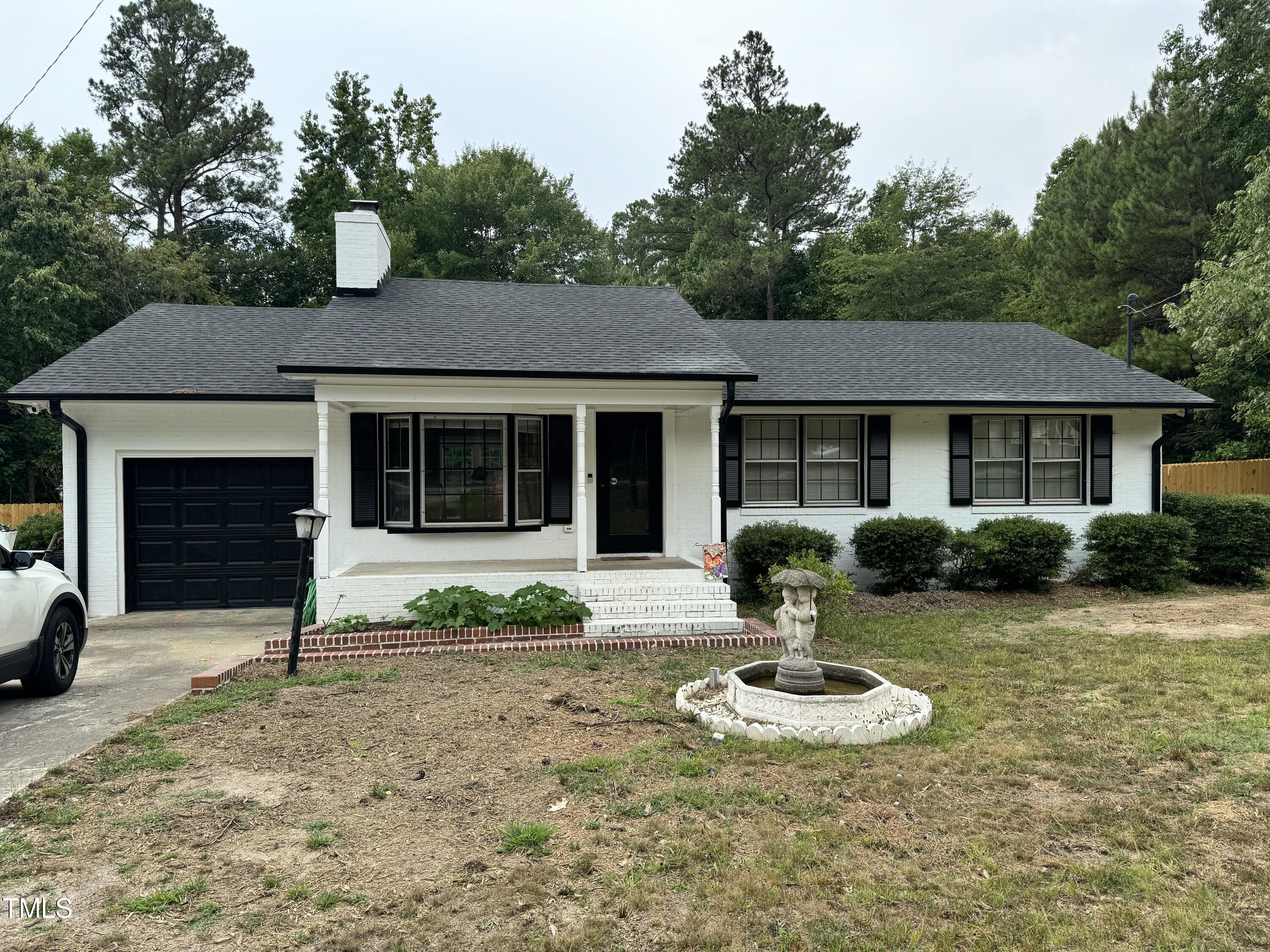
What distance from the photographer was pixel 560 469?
10.3 metres

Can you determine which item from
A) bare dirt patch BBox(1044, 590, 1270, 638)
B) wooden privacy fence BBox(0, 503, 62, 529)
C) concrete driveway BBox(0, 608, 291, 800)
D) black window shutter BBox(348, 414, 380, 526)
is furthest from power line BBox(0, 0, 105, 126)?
bare dirt patch BBox(1044, 590, 1270, 638)

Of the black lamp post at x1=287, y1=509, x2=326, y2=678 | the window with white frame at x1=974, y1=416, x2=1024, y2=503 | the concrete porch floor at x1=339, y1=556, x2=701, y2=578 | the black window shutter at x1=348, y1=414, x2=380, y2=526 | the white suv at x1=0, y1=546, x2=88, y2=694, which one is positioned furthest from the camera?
the window with white frame at x1=974, y1=416, x2=1024, y2=503

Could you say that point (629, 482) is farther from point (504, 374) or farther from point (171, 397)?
point (171, 397)

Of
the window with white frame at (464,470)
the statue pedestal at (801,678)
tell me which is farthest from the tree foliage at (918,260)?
the statue pedestal at (801,678)

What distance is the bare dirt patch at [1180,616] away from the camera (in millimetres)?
8539

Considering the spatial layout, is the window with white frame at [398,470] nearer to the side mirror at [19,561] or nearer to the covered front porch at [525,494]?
the covered front porch at [525,494]

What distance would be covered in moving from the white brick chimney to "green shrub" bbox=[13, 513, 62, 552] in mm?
5416

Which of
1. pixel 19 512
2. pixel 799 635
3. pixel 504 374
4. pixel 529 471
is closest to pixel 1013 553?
pixel 799 635

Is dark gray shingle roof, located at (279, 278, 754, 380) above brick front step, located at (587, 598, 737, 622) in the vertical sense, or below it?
above

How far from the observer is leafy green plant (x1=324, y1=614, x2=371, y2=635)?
318 inches

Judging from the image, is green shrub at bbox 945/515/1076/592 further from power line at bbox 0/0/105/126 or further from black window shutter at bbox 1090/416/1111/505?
power line at bbox 0/0/105/126

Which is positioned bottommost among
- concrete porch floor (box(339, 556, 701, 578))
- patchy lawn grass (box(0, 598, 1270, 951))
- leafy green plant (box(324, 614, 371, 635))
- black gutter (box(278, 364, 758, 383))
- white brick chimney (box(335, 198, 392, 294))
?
patchy lawn grass (box(0, 598, 1270, 951))

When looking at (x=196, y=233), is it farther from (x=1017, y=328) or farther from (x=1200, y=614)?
(x=1200, y=614)

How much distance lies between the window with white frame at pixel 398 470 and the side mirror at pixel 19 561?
4229mm
